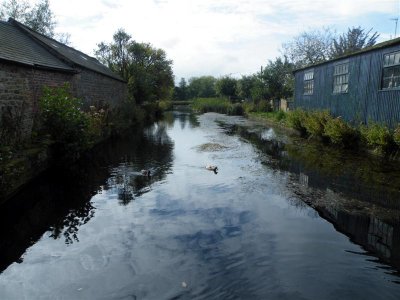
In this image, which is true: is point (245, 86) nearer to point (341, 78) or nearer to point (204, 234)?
point (341, 78)

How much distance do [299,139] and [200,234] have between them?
14682 mm

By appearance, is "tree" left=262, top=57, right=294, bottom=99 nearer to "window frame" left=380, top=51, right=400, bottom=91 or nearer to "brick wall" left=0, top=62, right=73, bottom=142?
"window frame" left=380, top=51, right=400, bottom=91

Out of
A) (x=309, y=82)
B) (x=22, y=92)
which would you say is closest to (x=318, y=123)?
(x=309, y=82)

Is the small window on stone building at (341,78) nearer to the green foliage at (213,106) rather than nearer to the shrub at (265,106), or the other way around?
the shrub at (265,106)

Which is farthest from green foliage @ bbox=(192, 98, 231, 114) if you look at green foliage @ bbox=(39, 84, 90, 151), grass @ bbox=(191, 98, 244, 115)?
green foliage @ bbox=(39, 84, 90, 151)

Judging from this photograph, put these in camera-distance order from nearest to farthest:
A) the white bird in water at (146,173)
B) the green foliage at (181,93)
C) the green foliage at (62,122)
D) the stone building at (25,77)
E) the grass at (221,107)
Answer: the stone building at (25,77) < the white bird in water at (146,173) < the green foliage at (62,122) < the grass at (221,107) < the green foliage at (181,93)

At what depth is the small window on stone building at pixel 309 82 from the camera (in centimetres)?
2283

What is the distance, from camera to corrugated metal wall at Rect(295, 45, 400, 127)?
14264 mm

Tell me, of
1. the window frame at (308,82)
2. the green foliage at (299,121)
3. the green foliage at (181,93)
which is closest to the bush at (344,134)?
the green foliage at (299,121)

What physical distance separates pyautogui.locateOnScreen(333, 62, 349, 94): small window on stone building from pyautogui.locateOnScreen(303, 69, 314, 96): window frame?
330 cm

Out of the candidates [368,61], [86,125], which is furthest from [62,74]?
[368,61]

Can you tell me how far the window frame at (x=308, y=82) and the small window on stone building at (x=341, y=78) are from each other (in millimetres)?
3299

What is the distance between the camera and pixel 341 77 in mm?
18781

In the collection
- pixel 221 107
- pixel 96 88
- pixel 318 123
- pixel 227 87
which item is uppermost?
pixel 227 87
